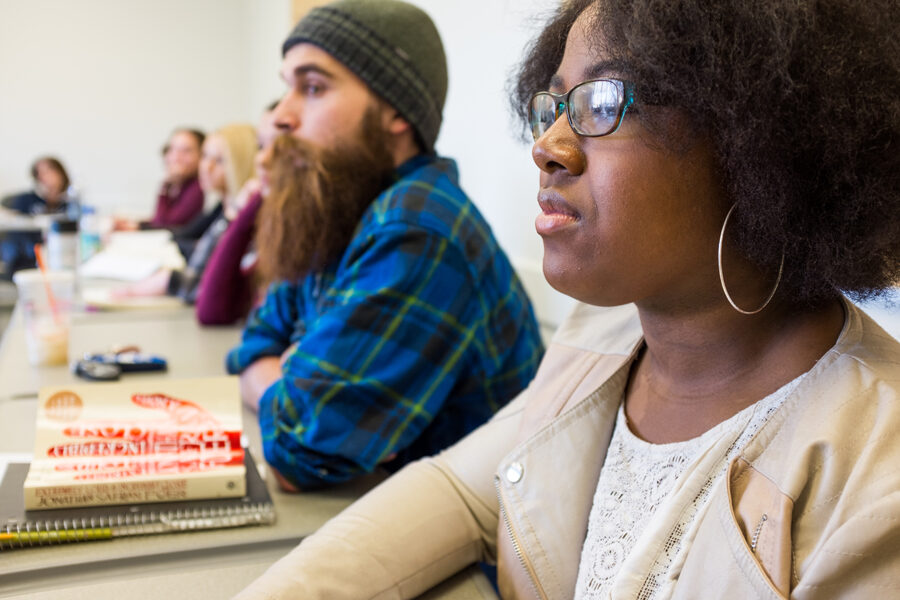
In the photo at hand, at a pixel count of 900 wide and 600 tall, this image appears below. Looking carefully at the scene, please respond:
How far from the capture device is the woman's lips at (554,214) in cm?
72

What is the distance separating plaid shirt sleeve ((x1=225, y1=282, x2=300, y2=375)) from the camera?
1548 mm

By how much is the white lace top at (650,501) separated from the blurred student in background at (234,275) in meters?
1.47

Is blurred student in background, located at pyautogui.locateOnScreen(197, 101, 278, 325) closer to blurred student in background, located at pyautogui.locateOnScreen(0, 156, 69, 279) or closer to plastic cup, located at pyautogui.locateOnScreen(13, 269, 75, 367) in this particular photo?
plastic cup, located at pyautogui.locateOnScreen(13, 269, 75, 367)

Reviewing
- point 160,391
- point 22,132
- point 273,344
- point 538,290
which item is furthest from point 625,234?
point 22,132

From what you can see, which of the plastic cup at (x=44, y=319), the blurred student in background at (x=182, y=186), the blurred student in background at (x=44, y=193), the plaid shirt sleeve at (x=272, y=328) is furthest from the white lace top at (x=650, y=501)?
the blurred student in background at (x=44, y=193)

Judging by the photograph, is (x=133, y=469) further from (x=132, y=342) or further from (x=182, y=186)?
(x=182, y=186)

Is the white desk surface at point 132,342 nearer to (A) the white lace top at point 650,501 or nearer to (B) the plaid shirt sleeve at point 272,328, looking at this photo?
(B) the plaid shirt sleeve at point 272,328

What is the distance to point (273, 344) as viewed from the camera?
1.55 metres

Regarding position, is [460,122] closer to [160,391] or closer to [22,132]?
[160,391]

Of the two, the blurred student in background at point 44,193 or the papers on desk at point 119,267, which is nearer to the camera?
the papers on desk at point 119,267

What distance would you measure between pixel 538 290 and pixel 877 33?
1.30 metres

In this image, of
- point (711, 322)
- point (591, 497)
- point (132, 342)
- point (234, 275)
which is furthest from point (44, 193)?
point (711, 322)

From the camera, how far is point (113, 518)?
98 centimetres

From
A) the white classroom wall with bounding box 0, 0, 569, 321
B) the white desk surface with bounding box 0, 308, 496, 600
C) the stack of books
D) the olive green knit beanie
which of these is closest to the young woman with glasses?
the white desk surface with bounding box 0, 308, 496, 600
